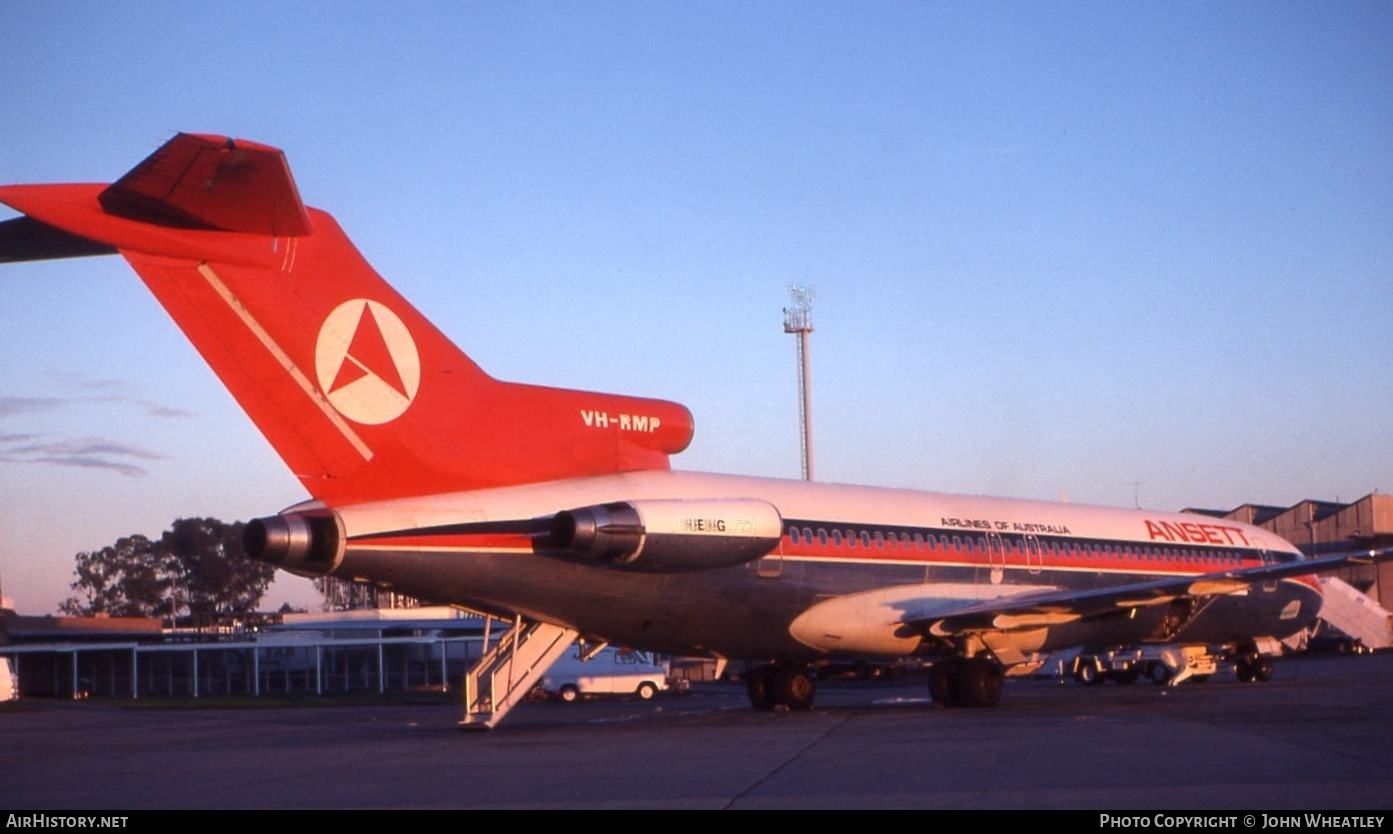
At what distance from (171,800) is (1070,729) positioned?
978 cm

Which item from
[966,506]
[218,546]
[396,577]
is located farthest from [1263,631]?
[218,546]

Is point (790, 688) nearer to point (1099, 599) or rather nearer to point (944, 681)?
Answer: point (944, 681)

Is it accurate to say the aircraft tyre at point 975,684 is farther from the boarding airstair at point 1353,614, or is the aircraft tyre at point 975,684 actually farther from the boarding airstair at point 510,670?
the boarding airstair at point 1353,614

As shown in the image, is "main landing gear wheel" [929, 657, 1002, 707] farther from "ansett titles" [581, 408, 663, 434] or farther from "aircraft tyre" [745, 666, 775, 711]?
"ansett titles" [581, 408, 663, 434]

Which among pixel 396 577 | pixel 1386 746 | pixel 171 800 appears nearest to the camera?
pixel 171 800

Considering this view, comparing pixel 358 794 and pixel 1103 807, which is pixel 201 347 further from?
pixel 1103 807

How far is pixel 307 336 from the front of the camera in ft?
50.3

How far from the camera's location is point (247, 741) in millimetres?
18031

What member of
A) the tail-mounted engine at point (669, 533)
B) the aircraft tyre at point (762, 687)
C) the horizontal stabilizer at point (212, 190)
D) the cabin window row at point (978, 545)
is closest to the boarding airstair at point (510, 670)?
the tail-mounted engine at point (669, 533)

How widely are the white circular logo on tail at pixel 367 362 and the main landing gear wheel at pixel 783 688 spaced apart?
883cm

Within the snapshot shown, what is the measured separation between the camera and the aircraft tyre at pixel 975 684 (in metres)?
21.7

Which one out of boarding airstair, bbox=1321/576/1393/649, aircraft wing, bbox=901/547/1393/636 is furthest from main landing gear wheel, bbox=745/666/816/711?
boarding airstair, bbox=1321/576/1393/649

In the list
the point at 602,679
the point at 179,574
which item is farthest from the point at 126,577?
the point at 602,679

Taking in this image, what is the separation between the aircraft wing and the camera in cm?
2069
